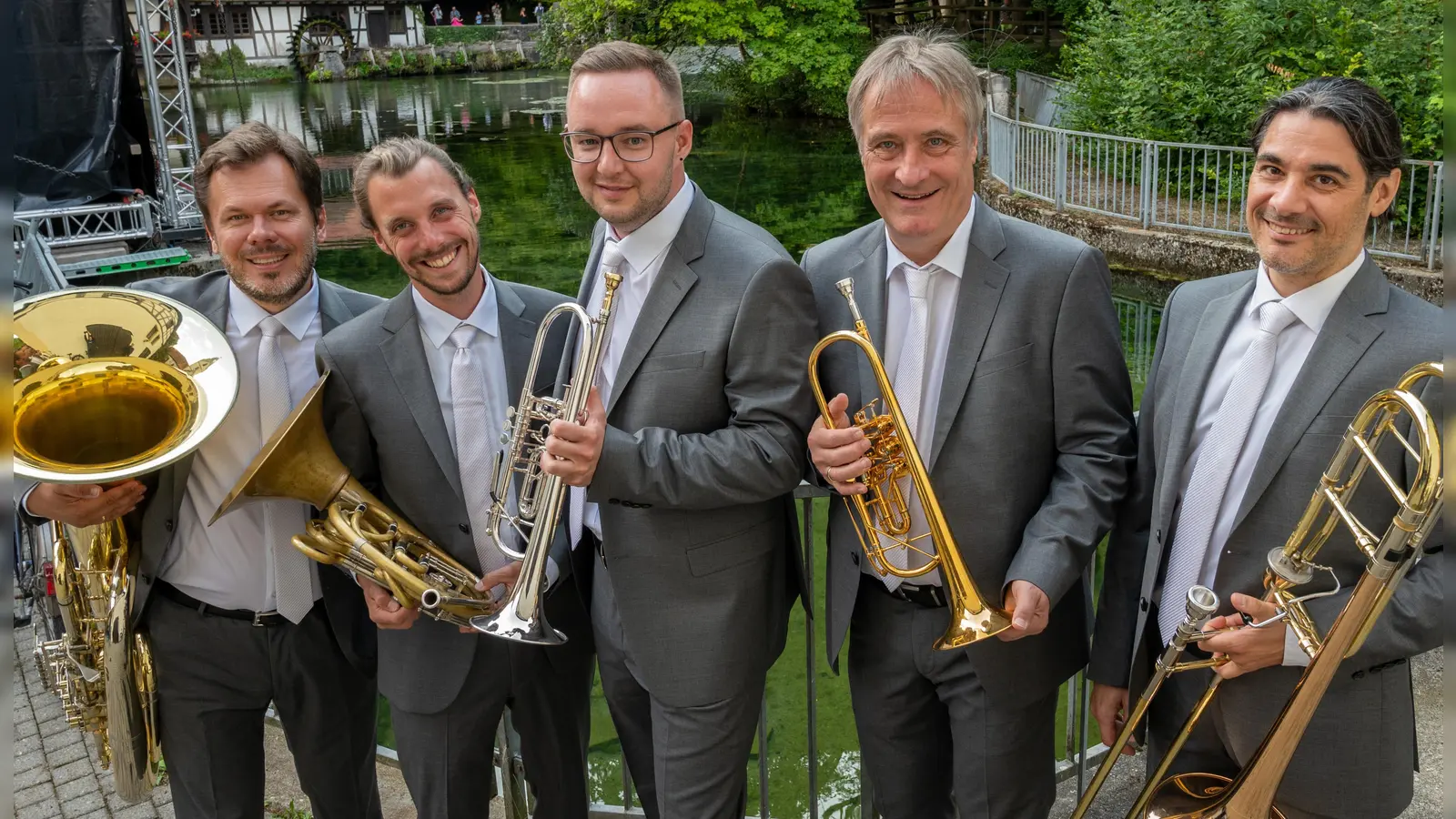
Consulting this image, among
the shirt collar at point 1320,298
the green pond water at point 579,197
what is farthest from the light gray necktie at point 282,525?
the shirt collar at point 1320,298

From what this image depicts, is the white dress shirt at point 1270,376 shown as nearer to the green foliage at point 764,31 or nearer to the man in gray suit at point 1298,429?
the man in gray suit at point 1298,429

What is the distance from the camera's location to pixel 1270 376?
2539 millimetres

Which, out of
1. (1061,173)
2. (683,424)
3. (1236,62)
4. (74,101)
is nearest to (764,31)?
(1061,173)

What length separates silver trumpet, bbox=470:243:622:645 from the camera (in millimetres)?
2652

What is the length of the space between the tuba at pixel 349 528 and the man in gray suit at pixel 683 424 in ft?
1.30

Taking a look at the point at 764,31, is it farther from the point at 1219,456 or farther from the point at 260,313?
the point at 1219,456

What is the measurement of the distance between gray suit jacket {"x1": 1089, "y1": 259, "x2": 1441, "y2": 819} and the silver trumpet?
1.34 meters

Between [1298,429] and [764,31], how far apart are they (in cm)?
2723

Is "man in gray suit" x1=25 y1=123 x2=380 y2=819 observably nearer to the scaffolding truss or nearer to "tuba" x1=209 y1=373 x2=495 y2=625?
"tuba" x1=209 y1=373 x2=495 y2=625

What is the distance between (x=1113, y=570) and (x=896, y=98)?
4.20 ft

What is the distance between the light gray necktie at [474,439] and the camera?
119 inches

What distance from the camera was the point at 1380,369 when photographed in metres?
2.37

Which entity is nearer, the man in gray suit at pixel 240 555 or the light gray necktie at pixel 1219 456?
the light gray necktie at pixel 1219 456

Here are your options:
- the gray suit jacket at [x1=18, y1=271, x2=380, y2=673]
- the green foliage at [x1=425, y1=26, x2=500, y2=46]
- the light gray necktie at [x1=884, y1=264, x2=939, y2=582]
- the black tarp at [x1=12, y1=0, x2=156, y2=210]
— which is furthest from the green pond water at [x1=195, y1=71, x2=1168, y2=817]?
the green foliage at [x1=425, y1=26, x2=500, y2=46]
